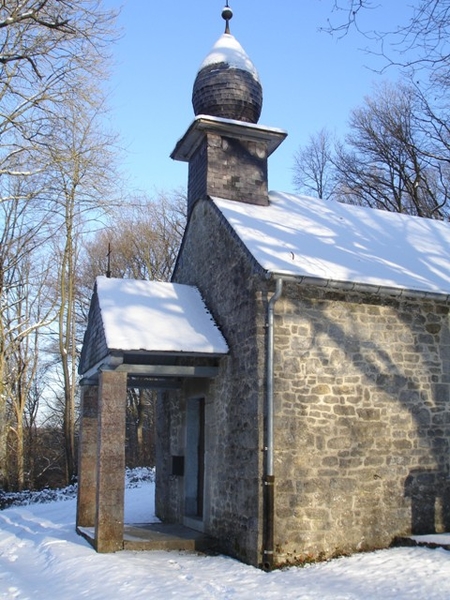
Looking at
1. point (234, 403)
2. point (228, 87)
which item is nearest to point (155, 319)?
point (234, 403)

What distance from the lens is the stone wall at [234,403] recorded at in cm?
858

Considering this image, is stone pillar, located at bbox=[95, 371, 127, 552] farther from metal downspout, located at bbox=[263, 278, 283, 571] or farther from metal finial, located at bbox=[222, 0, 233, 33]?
metal finial, located at bbox=[222, 0, 233, 33]

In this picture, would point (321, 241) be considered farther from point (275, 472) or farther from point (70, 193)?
point (70, 193)

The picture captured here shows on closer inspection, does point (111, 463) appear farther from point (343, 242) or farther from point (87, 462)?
point (343, 242)

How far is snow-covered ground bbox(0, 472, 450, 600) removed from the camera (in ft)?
22.2

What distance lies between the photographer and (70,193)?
1202 cm

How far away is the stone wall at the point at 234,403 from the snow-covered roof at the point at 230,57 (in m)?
3.70

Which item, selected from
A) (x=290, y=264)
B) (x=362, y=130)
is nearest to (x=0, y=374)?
(x=290, y=264)

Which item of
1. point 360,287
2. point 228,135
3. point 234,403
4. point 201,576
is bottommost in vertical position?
point 201,576

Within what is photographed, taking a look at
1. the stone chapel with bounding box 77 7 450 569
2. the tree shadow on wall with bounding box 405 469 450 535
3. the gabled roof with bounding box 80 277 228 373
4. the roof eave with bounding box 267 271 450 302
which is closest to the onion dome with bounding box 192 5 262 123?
the stone chapel with bounding box 77 7 450 569

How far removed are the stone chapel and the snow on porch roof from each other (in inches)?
1.3

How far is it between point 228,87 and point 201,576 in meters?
9.35

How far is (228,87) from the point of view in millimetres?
13000

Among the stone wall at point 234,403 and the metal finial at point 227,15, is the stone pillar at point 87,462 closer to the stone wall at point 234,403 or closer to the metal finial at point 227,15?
the stone wall at point 234,403
